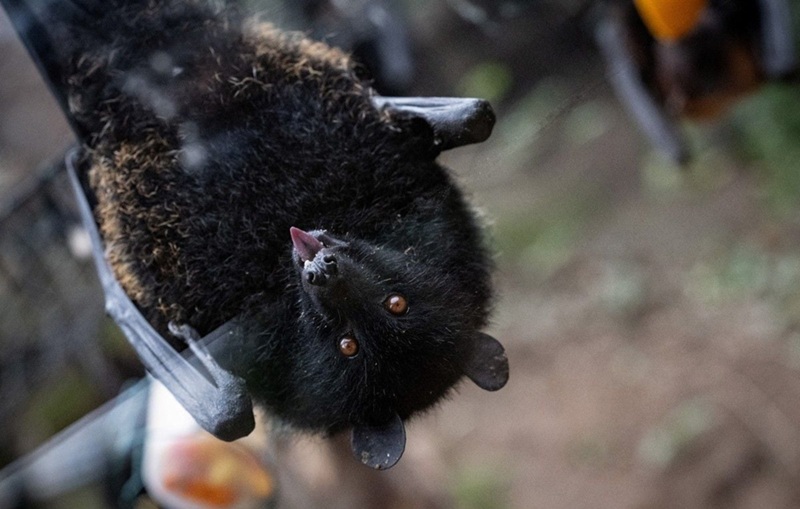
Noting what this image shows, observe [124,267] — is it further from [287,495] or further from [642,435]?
Result: [642,435]

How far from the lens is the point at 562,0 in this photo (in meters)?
2.96

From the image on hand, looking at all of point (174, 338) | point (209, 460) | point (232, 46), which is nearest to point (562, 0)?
point (232, 46)

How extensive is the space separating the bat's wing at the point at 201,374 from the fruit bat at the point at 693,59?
71.2 inches

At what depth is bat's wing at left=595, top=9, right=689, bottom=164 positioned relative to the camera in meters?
2.82

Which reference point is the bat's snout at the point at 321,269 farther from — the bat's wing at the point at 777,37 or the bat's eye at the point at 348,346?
the bat's wing at the point at 777,37

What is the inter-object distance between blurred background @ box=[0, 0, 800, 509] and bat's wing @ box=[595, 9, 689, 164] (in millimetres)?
141

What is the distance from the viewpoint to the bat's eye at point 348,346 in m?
1.25

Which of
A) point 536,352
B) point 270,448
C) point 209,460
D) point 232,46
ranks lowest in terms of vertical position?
point 536,352

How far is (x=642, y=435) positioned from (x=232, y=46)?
10.5 ft

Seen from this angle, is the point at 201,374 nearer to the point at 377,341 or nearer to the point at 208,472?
the point at 377,341

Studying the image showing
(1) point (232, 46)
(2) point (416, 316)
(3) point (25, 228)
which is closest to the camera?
(2) point (416, 316)

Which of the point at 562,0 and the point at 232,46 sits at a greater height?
the point at 232,46

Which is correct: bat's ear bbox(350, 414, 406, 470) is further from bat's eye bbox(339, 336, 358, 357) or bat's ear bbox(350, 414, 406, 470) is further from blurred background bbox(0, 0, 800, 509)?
blurred background bbox(0, 0, 800, 509)

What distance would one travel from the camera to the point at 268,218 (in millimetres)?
1373
